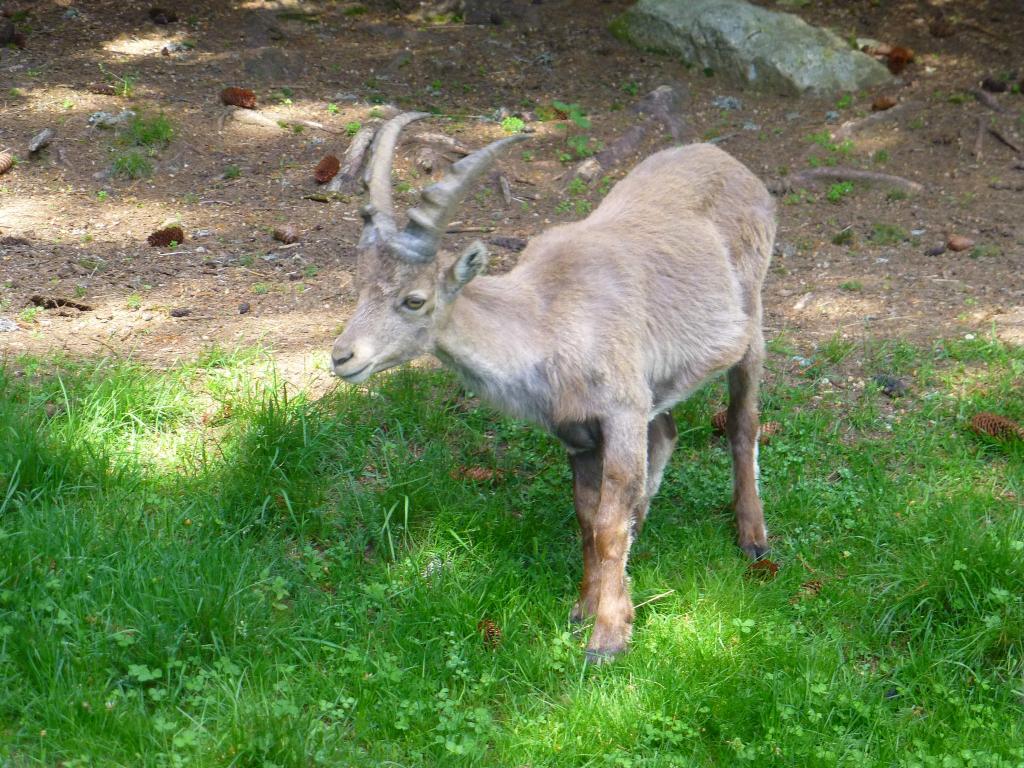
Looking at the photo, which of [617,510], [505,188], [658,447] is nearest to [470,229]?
[505,188]

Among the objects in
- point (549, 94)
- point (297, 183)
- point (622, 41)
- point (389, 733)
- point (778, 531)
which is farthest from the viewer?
point (622, 41)

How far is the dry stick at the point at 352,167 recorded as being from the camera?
8.59 meters

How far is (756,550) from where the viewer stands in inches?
213

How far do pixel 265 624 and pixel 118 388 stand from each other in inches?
72.5

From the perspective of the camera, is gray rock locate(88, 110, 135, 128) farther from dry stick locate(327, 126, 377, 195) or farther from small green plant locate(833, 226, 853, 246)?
small green plant locate(833, 226, 853, 246)

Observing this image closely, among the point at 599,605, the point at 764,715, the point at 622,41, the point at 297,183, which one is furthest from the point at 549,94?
the point at 764,715

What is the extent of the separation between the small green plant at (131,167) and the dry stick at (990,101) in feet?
24.5

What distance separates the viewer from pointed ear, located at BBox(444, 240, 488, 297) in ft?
14.6

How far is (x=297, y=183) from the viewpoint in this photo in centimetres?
871

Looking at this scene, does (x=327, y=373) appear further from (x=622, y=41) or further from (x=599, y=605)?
(x=622, y=41)

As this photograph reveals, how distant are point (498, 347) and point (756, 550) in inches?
70.8

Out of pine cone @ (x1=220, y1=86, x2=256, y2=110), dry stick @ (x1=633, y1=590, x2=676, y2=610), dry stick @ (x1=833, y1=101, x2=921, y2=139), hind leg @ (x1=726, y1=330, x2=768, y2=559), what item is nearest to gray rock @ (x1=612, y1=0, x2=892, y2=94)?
dry stick @ (x1=833, y1=101, x2=921, y2=139)

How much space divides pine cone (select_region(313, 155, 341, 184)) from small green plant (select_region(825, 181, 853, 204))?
4039mm

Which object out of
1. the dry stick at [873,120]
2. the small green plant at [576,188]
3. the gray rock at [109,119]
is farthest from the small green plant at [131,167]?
the dry stick at [873,120]
